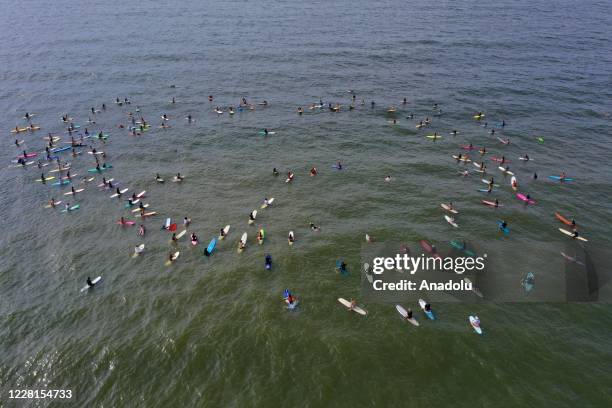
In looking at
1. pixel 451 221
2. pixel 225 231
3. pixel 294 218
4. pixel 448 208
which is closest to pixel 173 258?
pixel 225 231

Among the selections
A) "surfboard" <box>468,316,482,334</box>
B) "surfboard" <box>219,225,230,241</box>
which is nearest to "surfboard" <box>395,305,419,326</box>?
"surfboard" <box>468,316,482,334</box>

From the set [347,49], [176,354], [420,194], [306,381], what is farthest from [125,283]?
[347,49]

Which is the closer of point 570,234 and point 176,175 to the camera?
point 570,234

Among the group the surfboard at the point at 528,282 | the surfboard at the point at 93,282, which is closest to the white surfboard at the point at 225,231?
the surfboard at the point at 93,282

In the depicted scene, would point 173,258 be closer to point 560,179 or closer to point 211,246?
point 211,246

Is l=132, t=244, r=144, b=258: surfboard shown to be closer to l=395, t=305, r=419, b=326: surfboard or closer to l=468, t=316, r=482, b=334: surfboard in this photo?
l=395, t=305, r=419, b=326: surfboard

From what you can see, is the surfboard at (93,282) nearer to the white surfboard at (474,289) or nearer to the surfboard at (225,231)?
the surfboard at (225,231)
